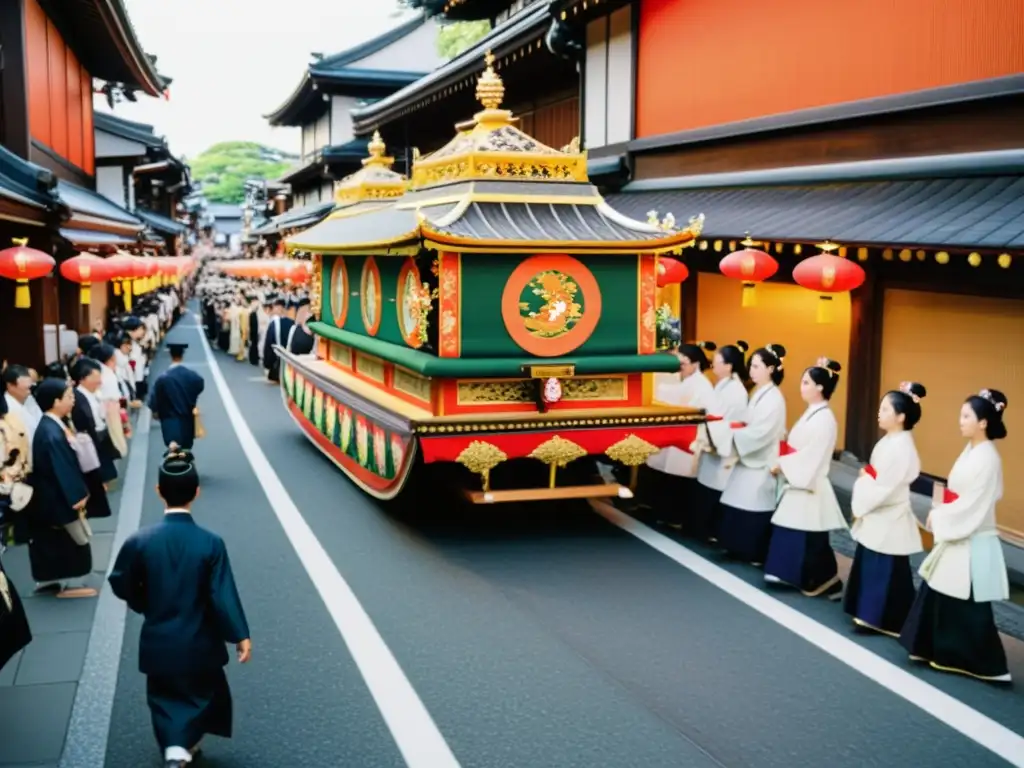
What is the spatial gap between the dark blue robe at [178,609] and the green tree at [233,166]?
104862 mm

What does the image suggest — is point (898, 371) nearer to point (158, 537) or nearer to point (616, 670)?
point (616, 670)

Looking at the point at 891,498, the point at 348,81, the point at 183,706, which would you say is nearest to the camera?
the point at 183,706

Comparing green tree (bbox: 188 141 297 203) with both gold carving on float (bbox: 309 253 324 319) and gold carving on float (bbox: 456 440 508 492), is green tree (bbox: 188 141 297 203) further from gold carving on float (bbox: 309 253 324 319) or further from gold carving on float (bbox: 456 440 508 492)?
gold carving on float (bbox: 456 440 508 492)

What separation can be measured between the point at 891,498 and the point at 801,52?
19.8ft

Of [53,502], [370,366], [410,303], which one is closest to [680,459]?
[410,303]

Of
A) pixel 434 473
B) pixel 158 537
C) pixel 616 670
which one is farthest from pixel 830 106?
pixel 158 537

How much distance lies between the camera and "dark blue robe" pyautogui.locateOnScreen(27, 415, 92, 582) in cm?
698

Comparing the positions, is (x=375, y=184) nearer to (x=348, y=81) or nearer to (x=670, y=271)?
(x=670, y=271)

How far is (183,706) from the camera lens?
187 inches

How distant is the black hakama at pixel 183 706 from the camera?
15.4ft

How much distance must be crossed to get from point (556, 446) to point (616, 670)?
2.82 m

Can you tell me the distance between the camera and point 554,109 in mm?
17984

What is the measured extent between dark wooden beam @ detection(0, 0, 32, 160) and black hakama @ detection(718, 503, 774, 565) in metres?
10.4

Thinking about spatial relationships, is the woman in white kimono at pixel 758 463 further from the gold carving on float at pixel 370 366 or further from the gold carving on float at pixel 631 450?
the gold carving on float at pixel 370 366
